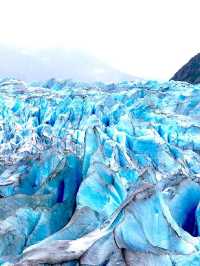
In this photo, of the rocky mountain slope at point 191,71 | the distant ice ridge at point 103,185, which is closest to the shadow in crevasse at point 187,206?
the distant ice ridge at point 103,185

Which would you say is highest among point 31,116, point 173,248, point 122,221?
point 122,221

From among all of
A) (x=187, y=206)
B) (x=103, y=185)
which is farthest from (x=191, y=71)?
(x=187, y=206)

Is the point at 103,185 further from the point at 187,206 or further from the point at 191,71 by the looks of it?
the point at 191,71

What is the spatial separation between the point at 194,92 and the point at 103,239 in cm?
2123

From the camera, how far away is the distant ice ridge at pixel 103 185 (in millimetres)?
5590

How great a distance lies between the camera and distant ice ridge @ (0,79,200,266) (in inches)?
220

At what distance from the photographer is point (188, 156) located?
17.3 meters

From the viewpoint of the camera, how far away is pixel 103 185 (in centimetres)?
923

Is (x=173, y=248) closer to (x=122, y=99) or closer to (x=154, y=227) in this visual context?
(x=154, y=227)

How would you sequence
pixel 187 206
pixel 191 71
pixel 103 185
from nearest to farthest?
1. pixel 187 206
2. pixel 103 185
3. pixel 191 71

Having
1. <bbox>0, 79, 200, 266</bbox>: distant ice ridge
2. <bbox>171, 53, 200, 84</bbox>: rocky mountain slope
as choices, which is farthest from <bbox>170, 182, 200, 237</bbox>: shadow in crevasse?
<bbox>171, 53, 200, 84</bbox>: rocky mountain slope

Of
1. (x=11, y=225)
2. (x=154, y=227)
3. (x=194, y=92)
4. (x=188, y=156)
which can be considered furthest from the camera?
(x=194, y=92)

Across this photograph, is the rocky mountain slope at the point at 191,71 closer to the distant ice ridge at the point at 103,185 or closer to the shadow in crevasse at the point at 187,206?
the distant ice ridge at the point at 103,185

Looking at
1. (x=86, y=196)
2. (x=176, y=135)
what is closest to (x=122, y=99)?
(x=176, y=135)
